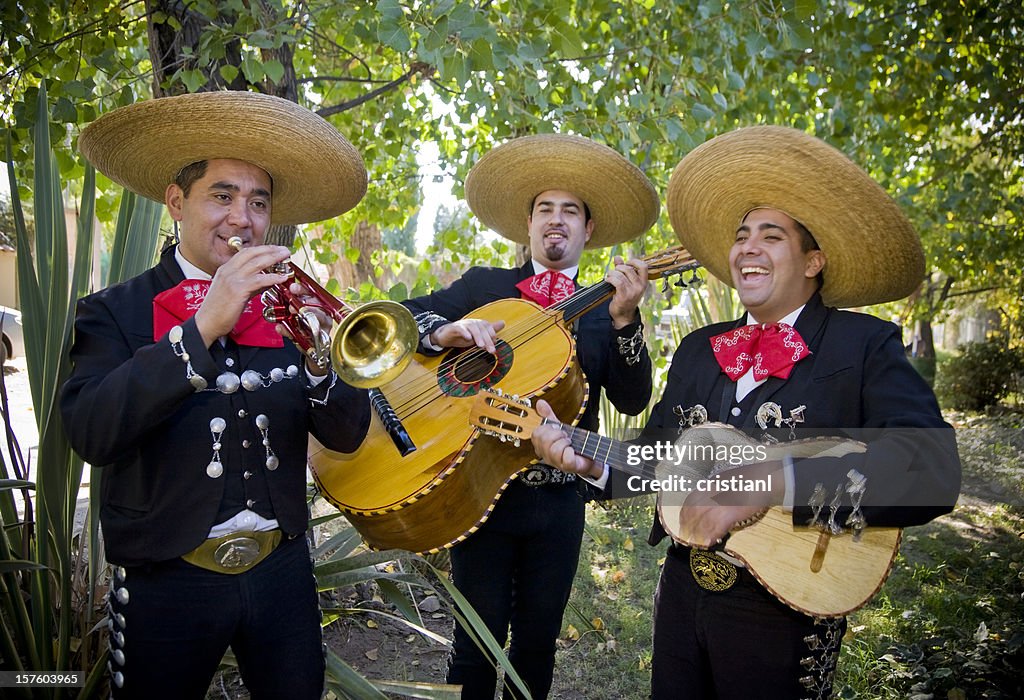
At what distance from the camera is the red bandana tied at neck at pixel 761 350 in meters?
2.13

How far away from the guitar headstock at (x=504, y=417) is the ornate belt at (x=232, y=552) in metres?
0.76

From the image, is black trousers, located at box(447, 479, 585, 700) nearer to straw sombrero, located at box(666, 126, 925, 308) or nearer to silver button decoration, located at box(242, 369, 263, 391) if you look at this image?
silver button decoration, located at box(242, 369, 263, 391)

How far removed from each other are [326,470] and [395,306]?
0.75m

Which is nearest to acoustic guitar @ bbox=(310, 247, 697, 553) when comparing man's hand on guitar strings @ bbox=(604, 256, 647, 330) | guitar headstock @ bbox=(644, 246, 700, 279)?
guitar headstock @ bbox=(644, 246, 700, 279)

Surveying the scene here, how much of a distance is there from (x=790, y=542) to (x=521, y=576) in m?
1.17

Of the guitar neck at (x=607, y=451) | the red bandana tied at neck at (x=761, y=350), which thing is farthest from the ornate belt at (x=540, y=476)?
the red bandana tied at neck at (x=761, y=350)

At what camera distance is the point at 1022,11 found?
4.50 m

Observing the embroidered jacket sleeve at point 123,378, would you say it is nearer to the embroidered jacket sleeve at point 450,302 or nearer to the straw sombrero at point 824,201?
the embroidered jacket sleeve at point 450,302

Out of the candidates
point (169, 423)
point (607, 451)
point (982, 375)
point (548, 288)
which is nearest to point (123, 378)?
point (169, 423)

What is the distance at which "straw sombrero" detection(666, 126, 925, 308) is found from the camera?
212 cm

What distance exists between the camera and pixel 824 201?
7.08 feet

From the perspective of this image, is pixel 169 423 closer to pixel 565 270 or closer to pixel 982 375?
pixel 565 270

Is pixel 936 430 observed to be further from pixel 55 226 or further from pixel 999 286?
pixel 999 286

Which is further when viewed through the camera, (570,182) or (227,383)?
(570,182)
